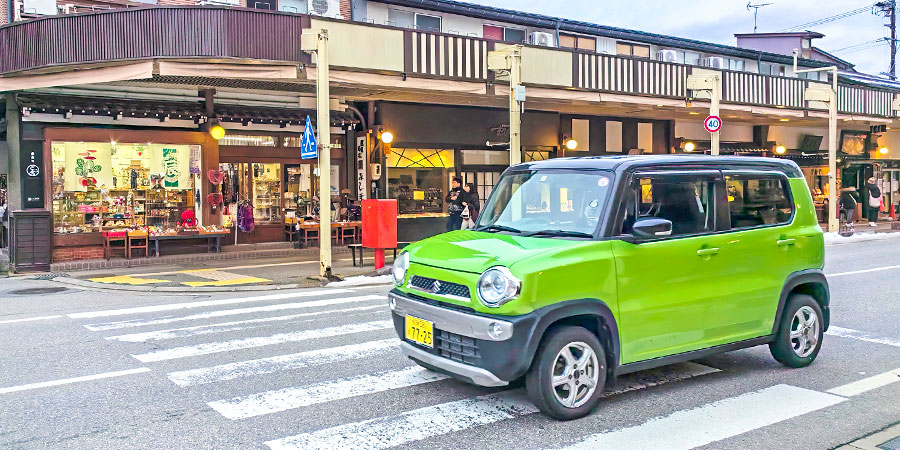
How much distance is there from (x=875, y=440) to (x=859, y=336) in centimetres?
386

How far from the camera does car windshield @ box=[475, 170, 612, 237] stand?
19.6ft

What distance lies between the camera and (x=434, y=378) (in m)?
6.66

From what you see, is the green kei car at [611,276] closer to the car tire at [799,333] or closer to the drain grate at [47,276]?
the car tire at [799,333]

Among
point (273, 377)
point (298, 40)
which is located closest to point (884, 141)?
point (298, 40)

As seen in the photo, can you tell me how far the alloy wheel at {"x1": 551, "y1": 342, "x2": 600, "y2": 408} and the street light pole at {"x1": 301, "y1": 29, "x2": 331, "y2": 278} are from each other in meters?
9.05

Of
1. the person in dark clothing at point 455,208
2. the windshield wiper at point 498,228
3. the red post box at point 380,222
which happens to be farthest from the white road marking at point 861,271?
the windshield wiper at point 498,228

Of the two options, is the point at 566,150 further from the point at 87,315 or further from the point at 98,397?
the point at 98,397

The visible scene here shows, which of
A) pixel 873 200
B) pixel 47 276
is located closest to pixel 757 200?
pixel 47 276

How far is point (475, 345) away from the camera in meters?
5.42

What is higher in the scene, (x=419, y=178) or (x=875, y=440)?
(x=419, y=178)

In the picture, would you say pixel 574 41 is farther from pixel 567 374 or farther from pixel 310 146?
pixel 567 374

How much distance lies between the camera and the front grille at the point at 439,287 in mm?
5520

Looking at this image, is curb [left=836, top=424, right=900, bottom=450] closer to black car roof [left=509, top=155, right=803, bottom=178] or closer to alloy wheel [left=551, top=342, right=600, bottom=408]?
alloy wheel [left=551, top=342, right=600, bottom=408]

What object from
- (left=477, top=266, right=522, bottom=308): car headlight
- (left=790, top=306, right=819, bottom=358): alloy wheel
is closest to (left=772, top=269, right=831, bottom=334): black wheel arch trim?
(left=790, top=306, right=819, bottom=358): alloy wheel
